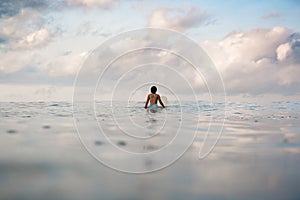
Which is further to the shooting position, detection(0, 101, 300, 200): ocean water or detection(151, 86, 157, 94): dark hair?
detection(151, 86, 157, 94): dark hair

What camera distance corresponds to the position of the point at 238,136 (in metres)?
8.67

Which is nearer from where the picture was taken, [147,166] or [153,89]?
[147,166]

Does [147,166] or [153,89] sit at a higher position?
[153,89]

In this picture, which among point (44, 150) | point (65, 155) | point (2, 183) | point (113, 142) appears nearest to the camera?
point (2, 183)

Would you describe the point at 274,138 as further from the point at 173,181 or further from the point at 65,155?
the point at 65,155

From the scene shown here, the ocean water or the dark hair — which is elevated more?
the dark hair

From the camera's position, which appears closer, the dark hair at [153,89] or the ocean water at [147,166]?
the ocean water at [147,166]

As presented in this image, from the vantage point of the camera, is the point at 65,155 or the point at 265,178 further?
the point at 65,155

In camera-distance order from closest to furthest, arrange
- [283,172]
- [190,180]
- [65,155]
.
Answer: [190,180], [283,172], [65,155]

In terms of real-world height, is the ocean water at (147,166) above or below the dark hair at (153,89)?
below

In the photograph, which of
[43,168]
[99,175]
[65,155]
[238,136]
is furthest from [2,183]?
[238,136]

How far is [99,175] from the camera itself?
4691 mm

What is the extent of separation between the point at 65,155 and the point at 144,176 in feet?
6.85

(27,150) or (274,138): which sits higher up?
(274,138)
